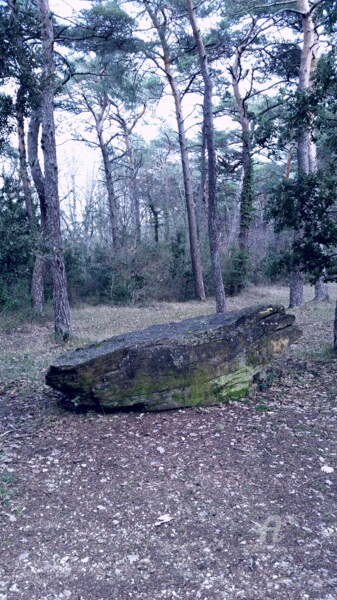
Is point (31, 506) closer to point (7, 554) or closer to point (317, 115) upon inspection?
point (7, 554)

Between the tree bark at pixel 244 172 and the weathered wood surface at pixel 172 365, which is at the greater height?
the tree bark at pixel 244 172

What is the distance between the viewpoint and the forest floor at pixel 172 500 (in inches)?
131

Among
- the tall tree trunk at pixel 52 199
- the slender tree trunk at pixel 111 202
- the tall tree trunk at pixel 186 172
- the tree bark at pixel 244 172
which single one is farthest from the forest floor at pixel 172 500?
the tree bark at pixel 244 172

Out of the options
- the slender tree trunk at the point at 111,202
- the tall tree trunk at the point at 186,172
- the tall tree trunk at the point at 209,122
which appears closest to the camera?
the tall tree trunk at the point at 209,122

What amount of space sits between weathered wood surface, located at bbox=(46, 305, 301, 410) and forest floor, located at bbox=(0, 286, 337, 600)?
0.26 m

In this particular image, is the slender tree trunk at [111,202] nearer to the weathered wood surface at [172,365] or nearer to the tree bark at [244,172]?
the tree bark at [244,172]

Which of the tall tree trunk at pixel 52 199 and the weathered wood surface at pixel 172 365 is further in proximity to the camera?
the tall tree trunk at pixel 52 199

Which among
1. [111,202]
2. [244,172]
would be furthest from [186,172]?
[111,202]

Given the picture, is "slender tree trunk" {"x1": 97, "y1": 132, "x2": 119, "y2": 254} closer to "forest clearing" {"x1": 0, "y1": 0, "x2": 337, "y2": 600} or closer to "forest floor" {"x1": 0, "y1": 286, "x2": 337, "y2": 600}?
"forest clearing" {"x1": 0, "y1": 0, "x2": 337, "y2": 600}

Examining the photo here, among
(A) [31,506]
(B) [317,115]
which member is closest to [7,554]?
(A) [31,506]

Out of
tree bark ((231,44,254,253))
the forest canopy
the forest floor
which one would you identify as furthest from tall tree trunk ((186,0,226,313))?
the forest floor

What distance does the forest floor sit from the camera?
10.9 ft

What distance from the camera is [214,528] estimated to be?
3.89 m

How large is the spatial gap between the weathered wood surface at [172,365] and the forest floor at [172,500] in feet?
0.85
